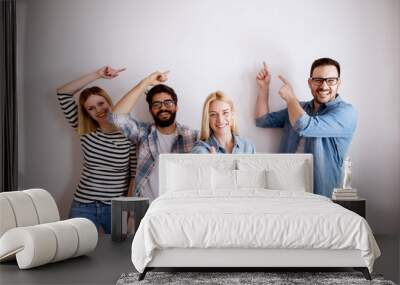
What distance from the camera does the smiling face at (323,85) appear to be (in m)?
Result: 7.15

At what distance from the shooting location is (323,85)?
716 centimetres

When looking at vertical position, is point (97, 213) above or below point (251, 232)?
below

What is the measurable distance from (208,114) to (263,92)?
63 centimetres

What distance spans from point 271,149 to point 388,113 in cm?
131

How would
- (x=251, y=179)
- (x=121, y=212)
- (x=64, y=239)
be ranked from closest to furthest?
(x=64, y=239) → (x=251, y=179) → (x=121, y=212)

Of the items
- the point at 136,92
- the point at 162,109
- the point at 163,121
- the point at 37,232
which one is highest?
the point at 136,92

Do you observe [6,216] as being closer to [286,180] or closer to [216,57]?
[286,180]

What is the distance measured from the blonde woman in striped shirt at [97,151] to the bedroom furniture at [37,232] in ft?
4.44

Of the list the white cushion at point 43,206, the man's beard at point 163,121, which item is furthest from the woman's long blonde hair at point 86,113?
the white cushion at point 43,206

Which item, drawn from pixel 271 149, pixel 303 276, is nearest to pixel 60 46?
pixel 271 149

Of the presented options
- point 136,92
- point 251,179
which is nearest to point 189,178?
point 251,179

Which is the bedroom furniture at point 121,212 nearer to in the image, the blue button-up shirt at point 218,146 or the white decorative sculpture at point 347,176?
the blue button-up shirt at point 218,146

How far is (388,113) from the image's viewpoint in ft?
23.9

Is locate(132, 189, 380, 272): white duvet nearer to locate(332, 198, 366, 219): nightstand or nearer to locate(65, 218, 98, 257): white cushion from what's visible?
locate(65, 218, 98, 257): white cushion
